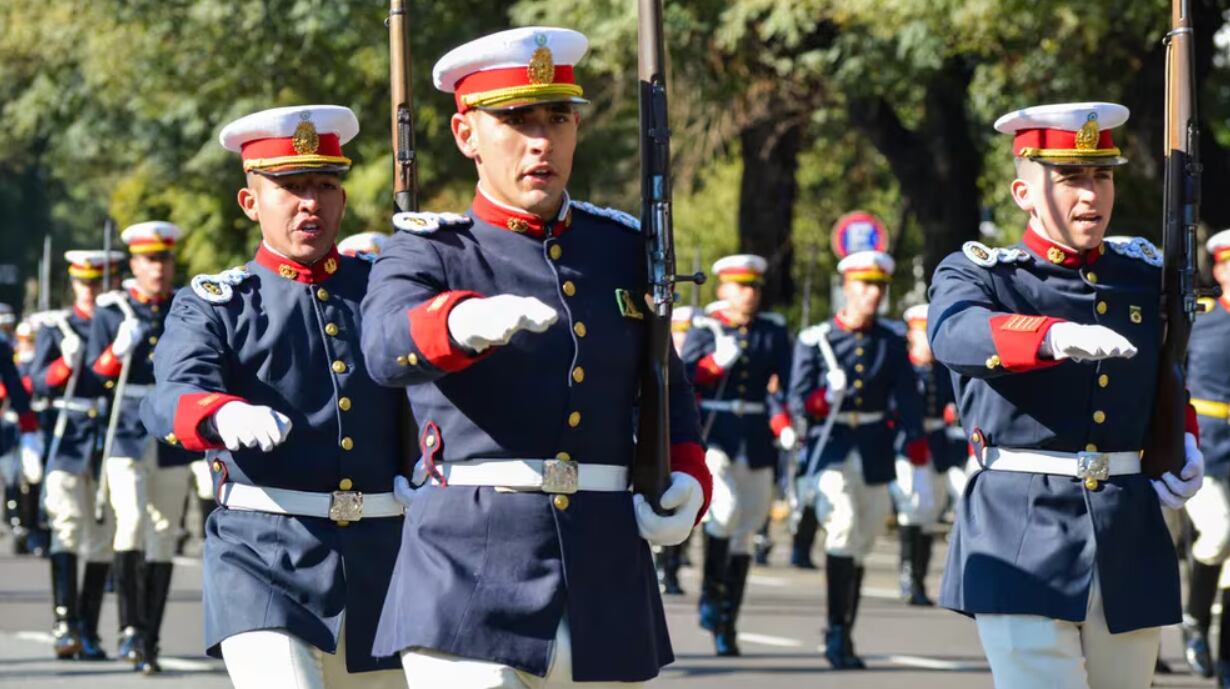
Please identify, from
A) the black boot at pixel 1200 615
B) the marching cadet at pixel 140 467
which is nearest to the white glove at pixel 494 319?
the marching cadet at pixel 140 467

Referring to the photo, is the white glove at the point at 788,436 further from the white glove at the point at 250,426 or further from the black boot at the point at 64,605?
the white glove at the point at 250,426

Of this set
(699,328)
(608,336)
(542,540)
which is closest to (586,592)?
(542,540)

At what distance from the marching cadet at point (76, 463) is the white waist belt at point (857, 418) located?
3965 millimetres

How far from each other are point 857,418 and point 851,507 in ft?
1.84

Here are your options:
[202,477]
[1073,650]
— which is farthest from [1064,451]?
[202,477]

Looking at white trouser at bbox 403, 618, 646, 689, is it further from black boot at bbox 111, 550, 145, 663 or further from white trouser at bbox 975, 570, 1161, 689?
black boot at bbox 111, 550, 145, 663

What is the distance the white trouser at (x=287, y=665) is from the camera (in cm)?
607

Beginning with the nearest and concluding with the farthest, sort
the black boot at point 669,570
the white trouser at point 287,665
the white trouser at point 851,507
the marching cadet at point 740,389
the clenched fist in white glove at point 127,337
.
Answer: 1. the white trouser at point 287,665
2. the clenched fist in white glove at point 127,337
3. the white trouser at point 851,507
4. the marching cadet at point 740,389
5. the black boot at point 669,570

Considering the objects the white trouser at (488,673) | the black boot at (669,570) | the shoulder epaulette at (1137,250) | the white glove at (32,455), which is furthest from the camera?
the white glove at (32,455)

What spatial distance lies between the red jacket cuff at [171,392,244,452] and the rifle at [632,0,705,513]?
4.32 ft

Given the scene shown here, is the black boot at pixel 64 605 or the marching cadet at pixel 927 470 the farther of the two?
the marching cadet at pixel 927 470

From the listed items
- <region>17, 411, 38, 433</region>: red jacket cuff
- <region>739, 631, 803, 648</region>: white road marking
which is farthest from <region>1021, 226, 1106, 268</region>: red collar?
<region>17, 411, 38, 433</region>: red jacket cuff

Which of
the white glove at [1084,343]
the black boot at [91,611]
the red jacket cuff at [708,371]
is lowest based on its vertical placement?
the black boot at [91,611]

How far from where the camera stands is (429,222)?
4.93 meters
